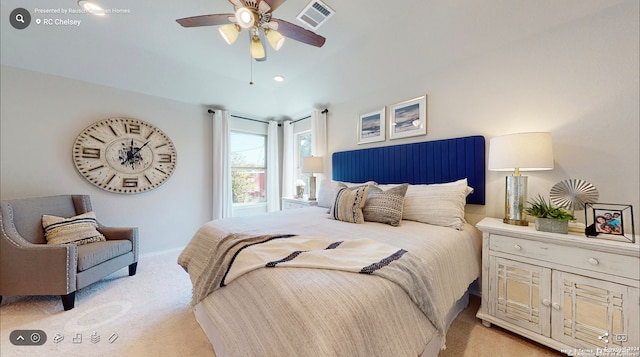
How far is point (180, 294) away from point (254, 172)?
2.70 m

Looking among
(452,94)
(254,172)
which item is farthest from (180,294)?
(452,94)

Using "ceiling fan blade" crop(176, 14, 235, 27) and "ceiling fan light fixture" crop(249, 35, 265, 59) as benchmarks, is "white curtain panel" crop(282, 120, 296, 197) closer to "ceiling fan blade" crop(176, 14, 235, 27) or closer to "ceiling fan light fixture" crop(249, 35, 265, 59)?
"ceiling fan light fixture" crop(249, 35, 265, 59)

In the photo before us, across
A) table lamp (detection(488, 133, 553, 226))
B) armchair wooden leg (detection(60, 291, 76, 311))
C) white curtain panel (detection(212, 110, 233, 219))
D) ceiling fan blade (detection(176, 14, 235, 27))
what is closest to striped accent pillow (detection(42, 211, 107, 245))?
armchair wooden leg (detection(60, 291, 76, 311))

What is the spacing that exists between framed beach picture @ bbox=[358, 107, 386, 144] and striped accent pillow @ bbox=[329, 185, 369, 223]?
41.6 inches

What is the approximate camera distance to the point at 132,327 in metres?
1.71

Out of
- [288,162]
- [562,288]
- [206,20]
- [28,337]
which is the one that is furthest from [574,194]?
[28,337]

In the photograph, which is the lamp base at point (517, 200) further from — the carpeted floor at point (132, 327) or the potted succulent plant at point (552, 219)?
the carpeted floor at point (132, 327)

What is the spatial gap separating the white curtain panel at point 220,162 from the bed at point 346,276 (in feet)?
6.62

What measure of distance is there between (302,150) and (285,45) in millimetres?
2244

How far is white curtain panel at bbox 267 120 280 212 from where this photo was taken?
4555 millimetres

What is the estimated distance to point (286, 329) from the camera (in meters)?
0.78

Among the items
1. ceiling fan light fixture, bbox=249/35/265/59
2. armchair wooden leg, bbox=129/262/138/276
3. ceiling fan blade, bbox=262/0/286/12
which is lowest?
armchair wooden leg, bbox=129/262/138/276

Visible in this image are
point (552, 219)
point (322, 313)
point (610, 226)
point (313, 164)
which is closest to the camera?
point (322, 313)

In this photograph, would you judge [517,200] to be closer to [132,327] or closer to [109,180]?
[132,327]
